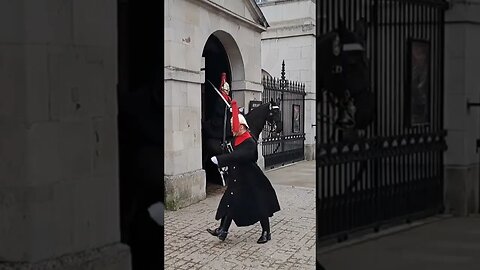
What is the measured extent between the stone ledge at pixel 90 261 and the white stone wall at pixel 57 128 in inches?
0.8

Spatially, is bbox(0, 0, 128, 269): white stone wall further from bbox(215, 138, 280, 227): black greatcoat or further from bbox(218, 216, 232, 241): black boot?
bbox(218, 216, 232, 241): black boot

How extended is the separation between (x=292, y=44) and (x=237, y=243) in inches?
273

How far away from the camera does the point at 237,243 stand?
4.42 m

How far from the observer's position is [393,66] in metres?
1.06

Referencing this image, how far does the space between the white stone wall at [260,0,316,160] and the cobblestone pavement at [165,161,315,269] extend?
15.1ft

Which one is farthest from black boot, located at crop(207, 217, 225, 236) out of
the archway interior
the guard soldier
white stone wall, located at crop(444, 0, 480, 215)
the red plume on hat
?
white stone wall, located at crop(444, 0, 480, 215)

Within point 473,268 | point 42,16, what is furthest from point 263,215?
point 473,268

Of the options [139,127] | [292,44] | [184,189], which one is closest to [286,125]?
[292,44]

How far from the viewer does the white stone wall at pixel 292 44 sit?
10.1m

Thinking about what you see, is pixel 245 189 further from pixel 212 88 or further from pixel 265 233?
pixel 212 88

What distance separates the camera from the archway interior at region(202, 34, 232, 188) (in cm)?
577

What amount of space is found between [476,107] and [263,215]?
3568 millimetres

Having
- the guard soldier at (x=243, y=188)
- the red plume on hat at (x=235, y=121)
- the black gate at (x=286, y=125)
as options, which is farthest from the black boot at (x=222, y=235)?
the black gate at (x=286, y=125)

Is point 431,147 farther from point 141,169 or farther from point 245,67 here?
point 245,67
